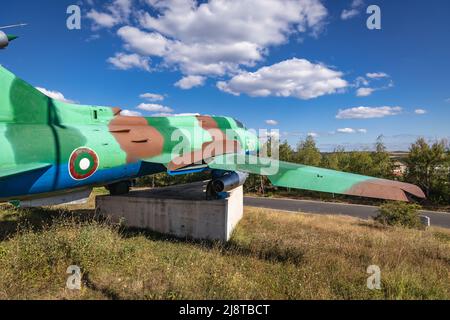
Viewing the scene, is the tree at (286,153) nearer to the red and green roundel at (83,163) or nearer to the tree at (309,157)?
the tree at (309,157)

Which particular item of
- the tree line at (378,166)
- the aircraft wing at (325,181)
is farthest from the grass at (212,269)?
the tree line at (378,166)

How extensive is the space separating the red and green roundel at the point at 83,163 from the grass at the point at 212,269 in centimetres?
189

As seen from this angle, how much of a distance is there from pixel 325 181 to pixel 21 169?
9.11 meters

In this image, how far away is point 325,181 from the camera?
396 inches

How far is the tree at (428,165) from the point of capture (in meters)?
46.7

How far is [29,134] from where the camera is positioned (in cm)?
898

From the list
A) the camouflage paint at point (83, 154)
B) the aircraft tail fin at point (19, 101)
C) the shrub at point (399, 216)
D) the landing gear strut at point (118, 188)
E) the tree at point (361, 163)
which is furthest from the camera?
the tree at point (361, 163)

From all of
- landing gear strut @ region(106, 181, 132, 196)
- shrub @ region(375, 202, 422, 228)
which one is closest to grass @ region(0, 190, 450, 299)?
landing gear strut @ region(106, 181, 132, 196)

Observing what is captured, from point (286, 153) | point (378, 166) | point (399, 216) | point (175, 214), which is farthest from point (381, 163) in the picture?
point (175, 214)

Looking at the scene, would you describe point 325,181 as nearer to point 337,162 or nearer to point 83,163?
point 83,163

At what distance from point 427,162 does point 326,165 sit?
1709cm

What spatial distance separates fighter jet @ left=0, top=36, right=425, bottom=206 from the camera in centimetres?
870
